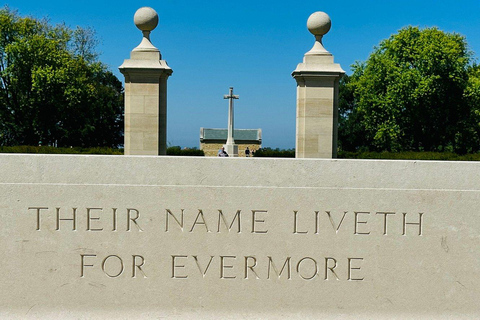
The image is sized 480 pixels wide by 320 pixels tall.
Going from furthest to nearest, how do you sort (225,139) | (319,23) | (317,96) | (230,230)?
(225,139), (317,96), (319,23), (230,230)

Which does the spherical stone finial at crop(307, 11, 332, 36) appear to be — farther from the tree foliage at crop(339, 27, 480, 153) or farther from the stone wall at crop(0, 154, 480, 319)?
the tree foliage at crop(339, 27, 480, 153)

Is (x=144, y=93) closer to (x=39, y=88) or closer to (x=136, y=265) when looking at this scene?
(x=136, y=265)

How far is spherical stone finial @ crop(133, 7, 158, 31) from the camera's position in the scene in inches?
364

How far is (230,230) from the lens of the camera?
4820mm

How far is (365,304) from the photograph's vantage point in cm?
484

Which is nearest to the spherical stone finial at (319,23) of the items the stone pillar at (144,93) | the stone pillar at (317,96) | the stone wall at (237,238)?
the stone pillar at (317,96)

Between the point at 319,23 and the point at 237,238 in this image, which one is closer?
the point at 237,238

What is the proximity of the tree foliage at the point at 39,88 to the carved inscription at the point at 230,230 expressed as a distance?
94.3 ft

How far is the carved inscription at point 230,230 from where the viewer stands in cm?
479

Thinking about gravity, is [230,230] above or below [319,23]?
below

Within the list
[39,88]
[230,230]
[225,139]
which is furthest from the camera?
[225,139]

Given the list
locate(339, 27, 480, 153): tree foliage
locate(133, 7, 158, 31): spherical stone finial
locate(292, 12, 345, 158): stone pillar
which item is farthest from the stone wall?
locate(339, 27, 480, 153): tree foliage

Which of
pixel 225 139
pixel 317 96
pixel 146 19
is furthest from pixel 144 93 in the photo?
pixel 225 139

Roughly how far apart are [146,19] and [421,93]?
85.7 feet
